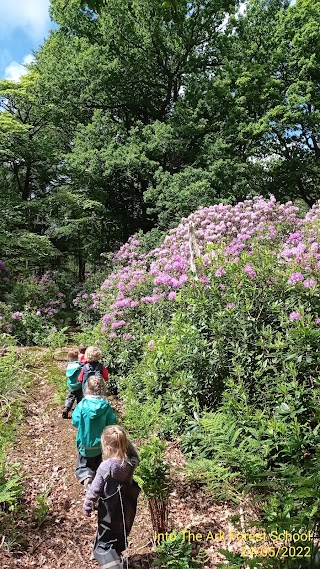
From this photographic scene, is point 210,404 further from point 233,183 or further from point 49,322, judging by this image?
point 233,183

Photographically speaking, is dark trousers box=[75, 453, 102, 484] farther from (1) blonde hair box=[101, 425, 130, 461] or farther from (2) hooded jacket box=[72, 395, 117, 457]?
(1) blonde hair box=[101, 425, 130, 461]

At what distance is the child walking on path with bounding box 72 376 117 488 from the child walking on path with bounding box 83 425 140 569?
0.76 m

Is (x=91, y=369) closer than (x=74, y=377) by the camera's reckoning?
Yes

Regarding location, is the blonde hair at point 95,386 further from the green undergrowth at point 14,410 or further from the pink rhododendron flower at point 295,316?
the pink rhododendron flower at point 295,316

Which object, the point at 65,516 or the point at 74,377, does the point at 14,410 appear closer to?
the point at 74,377

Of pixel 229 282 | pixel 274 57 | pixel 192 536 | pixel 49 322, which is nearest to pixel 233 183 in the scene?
pixel 274 57

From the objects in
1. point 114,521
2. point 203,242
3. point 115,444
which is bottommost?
point 114,521

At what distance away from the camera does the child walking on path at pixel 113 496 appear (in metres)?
2.61

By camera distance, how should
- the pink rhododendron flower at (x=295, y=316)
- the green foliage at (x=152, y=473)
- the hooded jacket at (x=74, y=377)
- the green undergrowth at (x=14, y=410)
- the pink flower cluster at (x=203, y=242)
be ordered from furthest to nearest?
the pink flower cluster at (x=203, y=242) → the hooded jacket at (x=74, y=377) → the pink rhododendron flower at (x=295, y=316) → the green undergrowth at (x=14, y=410) → the green foliage at (x=152, y=473)

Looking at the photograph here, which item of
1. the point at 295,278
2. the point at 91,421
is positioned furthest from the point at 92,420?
the point at 295,278

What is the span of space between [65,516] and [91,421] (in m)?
0.86

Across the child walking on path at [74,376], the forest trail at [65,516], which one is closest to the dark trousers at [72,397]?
the child walking on path at [74,376]

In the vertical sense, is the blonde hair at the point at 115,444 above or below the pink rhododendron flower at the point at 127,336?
below

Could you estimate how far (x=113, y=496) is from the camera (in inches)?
104
